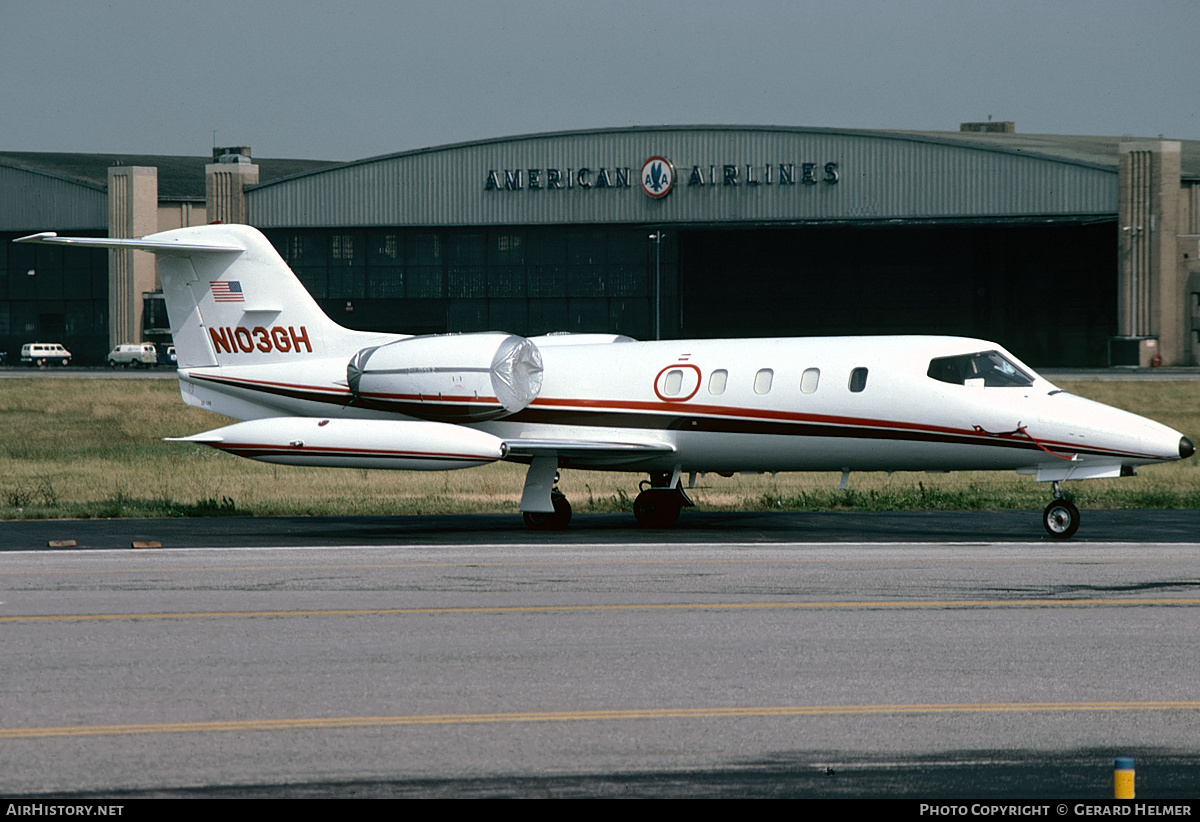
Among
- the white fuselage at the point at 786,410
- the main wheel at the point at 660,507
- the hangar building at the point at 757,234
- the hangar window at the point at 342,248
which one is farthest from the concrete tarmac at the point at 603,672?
the hangar window at the point at 342,248

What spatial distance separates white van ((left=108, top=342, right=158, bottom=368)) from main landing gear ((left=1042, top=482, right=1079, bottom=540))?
74.5 m

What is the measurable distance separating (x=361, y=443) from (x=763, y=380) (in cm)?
557

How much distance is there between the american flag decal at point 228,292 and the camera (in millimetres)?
23797

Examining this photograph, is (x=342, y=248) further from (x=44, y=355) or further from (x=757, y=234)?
(x=757, y=234)

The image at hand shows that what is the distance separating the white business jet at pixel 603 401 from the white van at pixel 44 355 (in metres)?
71.5

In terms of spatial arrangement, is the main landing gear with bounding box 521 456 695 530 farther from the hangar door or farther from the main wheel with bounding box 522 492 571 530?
the hangar door

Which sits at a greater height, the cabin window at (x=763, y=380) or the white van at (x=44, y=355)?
the white van at (x=44, y=355)

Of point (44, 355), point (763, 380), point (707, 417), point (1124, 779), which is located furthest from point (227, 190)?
point (1124, 779)

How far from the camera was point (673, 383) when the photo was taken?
21.5 meters

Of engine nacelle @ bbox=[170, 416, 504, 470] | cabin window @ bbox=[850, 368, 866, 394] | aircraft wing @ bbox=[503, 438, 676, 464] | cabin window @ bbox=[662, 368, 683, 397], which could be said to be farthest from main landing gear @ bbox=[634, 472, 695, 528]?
cabin window @ bbox=[850, 368, 866, 394]

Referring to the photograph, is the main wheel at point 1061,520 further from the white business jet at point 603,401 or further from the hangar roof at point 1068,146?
the hangar roof at point 1068,146

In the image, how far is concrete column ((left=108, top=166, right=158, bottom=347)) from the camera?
86.8 m

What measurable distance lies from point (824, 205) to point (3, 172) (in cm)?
4990
